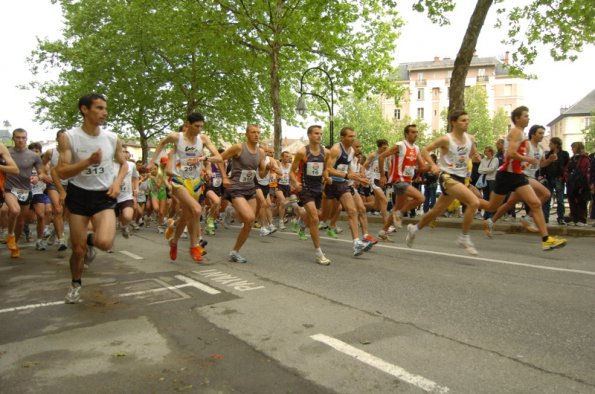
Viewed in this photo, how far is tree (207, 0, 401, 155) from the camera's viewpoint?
21312 millimetres

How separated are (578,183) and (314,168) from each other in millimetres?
7361

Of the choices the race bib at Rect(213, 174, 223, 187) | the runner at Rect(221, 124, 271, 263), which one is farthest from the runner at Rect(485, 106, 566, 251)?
the race bib at Rect(213, 174, 223, 187)

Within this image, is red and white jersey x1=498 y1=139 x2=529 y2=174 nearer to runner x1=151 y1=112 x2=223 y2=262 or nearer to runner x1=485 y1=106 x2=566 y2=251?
runner x1=485 y1=106 x2=566 y2=251

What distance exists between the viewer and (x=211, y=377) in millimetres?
3090

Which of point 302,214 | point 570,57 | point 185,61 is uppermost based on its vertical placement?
point 185,61

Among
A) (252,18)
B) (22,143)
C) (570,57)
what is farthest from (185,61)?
(22,143)

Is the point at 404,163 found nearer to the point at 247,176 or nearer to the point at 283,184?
the point at 247,176

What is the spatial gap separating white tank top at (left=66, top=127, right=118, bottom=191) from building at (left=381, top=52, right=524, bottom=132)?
249ft

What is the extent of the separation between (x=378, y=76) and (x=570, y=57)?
837 centimetres

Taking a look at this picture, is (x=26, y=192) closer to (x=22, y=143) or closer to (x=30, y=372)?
(x=22, y=143)

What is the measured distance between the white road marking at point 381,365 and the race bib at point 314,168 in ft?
13.7

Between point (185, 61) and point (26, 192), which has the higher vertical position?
point (185, 61)

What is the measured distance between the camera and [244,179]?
7.63 meters

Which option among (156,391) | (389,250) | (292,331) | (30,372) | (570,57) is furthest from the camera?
(570,57)
